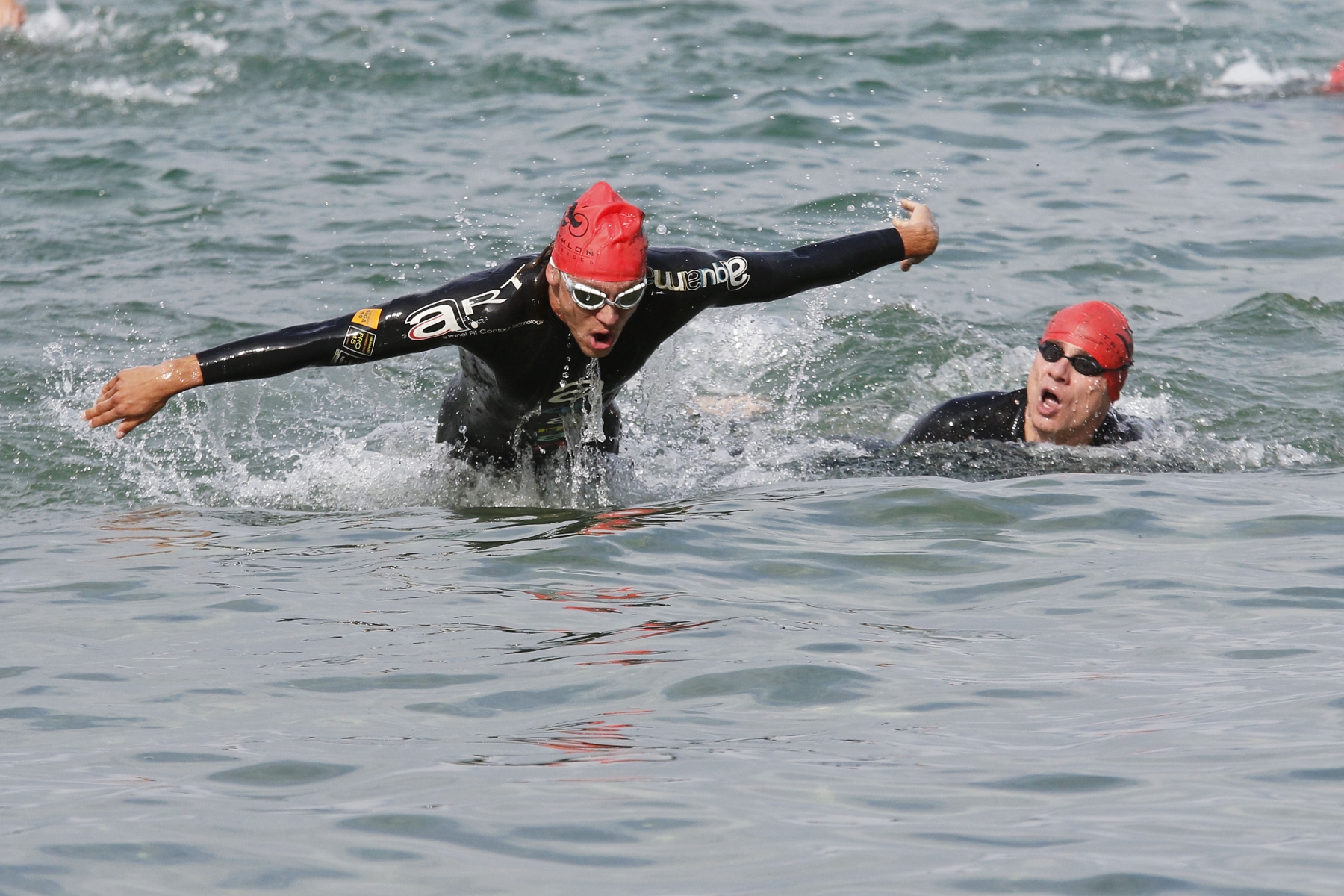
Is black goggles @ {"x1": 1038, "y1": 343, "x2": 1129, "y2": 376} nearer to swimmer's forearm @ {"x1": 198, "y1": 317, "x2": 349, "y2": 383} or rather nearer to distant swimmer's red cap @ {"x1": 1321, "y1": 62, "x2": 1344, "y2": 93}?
swimmer's forearm @ {"x1": 198, "y1": 317, "x2": 349, "y2": 383}

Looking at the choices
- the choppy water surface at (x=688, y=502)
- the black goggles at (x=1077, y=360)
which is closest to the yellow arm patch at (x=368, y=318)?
the choppy water surface at (x=688, y=502)

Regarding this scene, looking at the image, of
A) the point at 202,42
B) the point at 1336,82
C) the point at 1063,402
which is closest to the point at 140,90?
the point at 202,42

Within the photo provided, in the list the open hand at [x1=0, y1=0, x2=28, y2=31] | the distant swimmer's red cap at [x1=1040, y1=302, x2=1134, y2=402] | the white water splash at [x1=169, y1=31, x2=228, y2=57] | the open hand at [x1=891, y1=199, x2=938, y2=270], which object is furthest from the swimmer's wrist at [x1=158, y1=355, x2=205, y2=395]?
the open hand at [x1=0, y1=0, x2=28, y2=31]

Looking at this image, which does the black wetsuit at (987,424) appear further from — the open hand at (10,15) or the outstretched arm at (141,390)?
the open hand at (10,15)

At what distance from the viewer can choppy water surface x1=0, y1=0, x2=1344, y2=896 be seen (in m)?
Answer: 3.85

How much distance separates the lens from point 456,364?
10664mm

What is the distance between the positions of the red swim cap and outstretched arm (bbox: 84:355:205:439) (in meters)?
1.58

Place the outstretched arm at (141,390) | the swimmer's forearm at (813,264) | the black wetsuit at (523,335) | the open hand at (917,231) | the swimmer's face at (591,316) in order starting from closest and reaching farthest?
1. the outstretched arm at (141,390)
2. the black wetsuit at (523,335)
3. the swimmer's face at (591,316)
4. the swimmer's forearm at (813,264)
5. the open hand at (917,231)

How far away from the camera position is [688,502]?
→ 7309 mm

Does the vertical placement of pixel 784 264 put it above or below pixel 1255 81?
below

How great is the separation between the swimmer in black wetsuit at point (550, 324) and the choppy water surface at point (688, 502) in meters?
0.47

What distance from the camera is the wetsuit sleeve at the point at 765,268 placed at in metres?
6.92

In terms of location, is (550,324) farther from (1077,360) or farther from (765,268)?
(1077,360)

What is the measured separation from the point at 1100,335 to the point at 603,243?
9.80 feet
